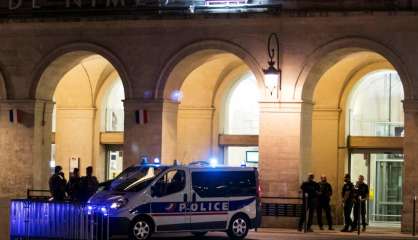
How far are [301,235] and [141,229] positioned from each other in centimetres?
561

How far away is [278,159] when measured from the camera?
29.8 metres

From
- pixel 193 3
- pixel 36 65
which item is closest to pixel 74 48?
pixel 36 65

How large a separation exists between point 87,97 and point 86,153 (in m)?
2.06

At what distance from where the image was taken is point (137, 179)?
80.2ft

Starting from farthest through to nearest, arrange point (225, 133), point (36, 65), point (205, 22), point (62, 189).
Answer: point (225, 133), point (36, 65), point (205, 22), point (62, 189)

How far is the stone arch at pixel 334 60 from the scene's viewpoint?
28.5 m

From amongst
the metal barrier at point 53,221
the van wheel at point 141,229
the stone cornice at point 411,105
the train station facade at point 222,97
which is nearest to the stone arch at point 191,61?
the train station facade at point 222,97

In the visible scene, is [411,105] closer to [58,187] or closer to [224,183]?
[224,183]

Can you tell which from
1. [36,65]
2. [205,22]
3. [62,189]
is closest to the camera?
[62,189]

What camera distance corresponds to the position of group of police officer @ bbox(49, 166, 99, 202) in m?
27.7

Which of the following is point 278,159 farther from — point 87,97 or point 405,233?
point 87,97

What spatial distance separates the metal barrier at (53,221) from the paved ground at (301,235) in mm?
4251

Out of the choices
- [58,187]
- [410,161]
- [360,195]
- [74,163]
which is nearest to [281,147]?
[360,195]

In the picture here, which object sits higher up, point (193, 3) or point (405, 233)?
point (193, 3)
